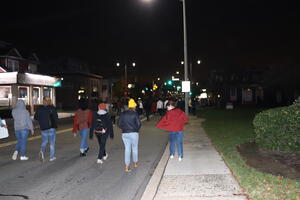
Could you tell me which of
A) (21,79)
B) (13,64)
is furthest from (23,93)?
(13,64)

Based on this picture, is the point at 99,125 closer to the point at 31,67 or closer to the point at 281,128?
the point at 281,128

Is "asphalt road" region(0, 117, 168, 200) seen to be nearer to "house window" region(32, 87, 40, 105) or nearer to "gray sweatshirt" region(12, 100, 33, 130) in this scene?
"gray sweatshirt" region(12, 100, 33, 130)

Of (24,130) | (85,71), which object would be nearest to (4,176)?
(24,130)

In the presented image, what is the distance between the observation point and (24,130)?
10.3 m

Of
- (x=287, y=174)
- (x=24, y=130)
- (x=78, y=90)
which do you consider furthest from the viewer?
(x=78, y=90)

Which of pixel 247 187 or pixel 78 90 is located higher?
pixel 78 90

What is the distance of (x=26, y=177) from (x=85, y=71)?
63193mm

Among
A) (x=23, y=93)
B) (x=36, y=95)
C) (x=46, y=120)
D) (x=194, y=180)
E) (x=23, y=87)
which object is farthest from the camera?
(x=36, y=95)

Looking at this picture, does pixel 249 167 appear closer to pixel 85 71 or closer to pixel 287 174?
pixel 287 174

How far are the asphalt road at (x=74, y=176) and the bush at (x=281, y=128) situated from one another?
3.26 metres

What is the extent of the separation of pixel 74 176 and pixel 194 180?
9.55 ft

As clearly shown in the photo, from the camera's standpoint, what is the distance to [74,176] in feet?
27.7

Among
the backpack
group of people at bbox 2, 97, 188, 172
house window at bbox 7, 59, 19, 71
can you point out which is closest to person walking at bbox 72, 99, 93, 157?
group of people at bbox 2, 97, 188, 172

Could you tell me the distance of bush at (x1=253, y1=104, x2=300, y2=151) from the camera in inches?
388
